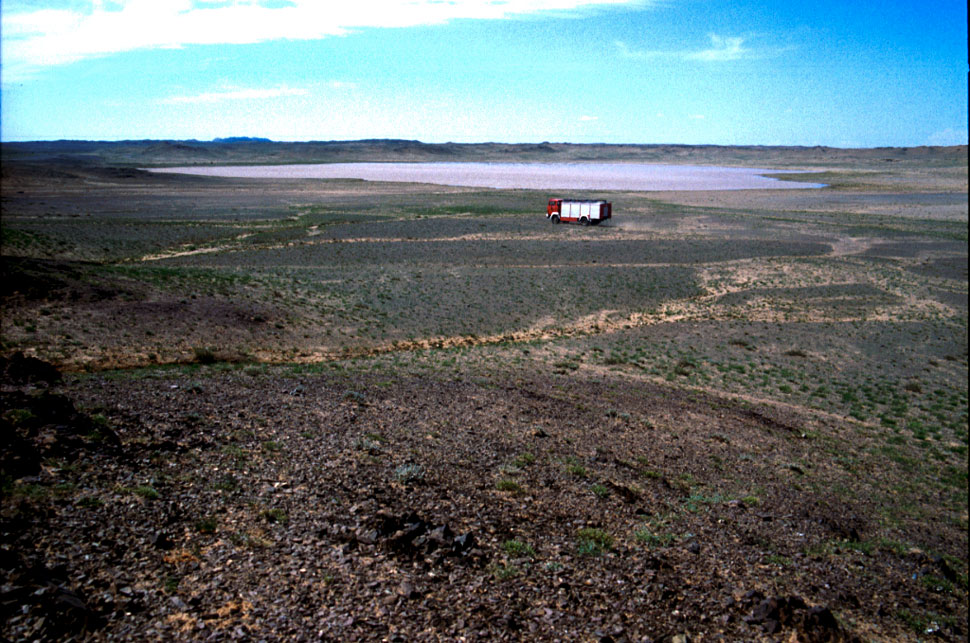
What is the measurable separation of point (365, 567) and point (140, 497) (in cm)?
305

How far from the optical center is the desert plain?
6980 millimetres

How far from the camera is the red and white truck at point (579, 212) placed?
2328 inches

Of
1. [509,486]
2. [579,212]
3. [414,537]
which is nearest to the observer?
[414,537]

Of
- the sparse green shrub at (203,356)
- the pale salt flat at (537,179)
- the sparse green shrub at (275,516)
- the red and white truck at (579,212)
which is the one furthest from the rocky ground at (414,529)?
the pale salt flat at (537,179)

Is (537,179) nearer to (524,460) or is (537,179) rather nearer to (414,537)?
(524,460)

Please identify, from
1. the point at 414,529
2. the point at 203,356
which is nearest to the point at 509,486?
the point at 414,529

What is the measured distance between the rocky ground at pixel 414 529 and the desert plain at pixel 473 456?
5cm

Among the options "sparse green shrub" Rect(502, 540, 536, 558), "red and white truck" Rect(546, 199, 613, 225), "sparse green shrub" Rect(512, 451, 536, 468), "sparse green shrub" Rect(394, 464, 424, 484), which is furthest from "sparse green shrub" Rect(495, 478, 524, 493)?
"red and white truck" Rect(546, 199, 613, 225)

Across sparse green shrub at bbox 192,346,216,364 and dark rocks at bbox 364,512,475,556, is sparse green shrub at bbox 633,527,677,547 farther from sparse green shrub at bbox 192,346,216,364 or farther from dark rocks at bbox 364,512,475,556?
sparse green shrub at bbox 192,346,216,364

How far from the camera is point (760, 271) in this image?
40.1 m

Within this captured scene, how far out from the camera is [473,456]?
11.5 metres

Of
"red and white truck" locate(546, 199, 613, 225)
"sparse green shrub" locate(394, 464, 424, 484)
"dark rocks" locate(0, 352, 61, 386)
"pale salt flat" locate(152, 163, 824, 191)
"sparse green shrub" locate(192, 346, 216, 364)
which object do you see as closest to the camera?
"sparse green shrub" locate(394, 464, 424, 484)

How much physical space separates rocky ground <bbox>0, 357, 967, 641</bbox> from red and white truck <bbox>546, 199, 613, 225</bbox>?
4622 centimetres

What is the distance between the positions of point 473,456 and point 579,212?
50273mm
